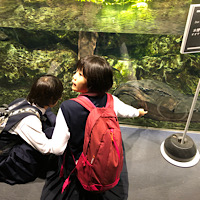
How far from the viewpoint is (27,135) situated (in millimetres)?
1688

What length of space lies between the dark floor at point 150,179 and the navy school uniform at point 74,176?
0.11 meters

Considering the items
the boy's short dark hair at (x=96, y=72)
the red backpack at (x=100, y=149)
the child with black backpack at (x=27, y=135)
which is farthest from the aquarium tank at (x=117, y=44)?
the red backpack at (x=100, y=149)

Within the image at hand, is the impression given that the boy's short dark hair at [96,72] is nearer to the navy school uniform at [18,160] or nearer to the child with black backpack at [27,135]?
the child with black backpack at [27,135]

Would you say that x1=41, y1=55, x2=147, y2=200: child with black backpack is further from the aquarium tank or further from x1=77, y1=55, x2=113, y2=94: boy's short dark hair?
the aquarium tank

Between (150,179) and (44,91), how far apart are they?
4.70ft

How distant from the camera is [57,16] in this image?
→ 2.29 meters

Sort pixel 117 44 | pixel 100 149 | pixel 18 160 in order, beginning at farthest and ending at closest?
pixel 117 44, pixel 18 160, pixel 100 149

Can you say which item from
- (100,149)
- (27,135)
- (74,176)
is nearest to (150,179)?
(74,176)

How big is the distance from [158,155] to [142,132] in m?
0.43

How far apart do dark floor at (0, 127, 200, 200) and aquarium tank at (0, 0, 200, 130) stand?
21.2 inches

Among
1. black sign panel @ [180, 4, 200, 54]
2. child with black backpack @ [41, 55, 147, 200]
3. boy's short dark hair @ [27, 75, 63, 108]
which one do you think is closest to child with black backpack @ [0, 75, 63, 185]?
boy's short dark hair @ [27, 75, 63, 108]

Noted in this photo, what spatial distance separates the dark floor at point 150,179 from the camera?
1.89m

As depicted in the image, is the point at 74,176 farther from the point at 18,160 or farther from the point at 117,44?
the point at 117,44

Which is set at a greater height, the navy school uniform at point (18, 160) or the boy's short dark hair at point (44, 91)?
the boy's short dark hair at point (44, 91)
